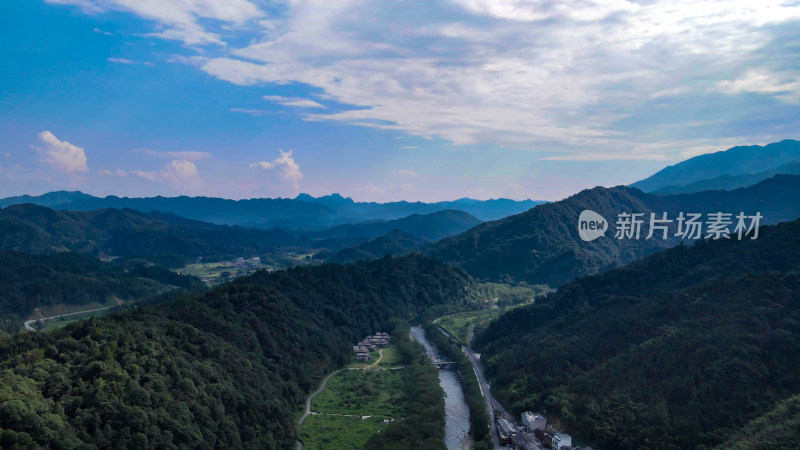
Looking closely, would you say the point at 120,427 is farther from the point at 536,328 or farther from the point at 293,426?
the point at 536,328

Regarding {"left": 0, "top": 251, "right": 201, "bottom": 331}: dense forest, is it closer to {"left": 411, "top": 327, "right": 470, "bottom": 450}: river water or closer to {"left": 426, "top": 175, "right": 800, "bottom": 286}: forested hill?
{"left": 411, "top": 327, "right": 470, "bottom": 450}: river water

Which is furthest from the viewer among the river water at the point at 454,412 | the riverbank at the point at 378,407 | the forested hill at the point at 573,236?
the forested hill at the point at 573,236

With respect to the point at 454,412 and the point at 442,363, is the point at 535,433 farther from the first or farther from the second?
the point at 442,363

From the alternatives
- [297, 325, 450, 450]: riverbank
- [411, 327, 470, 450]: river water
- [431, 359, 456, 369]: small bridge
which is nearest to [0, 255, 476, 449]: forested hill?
[297, 325, 450, 450]: riverbank

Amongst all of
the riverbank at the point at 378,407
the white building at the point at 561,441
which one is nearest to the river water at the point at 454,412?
the riverbank at the point at 378,407

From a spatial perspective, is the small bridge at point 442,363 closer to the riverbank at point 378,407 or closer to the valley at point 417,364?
the valley at point 417,364

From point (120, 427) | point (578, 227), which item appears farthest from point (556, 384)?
point (578, 227)
